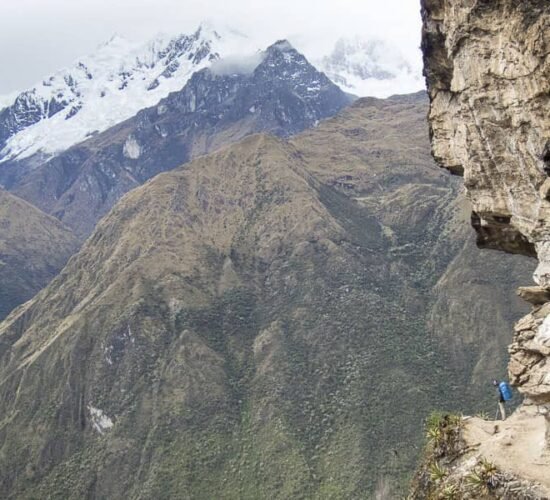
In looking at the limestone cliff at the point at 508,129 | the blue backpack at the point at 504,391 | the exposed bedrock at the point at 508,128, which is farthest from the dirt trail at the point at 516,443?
the blue backpack at the point at 504,391

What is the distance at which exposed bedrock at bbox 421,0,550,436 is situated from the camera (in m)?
35.6

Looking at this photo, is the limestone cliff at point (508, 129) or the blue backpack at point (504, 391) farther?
the blue backpack at point (504, 391)

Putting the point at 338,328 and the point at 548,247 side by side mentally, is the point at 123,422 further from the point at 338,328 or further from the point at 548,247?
the point at 548,247

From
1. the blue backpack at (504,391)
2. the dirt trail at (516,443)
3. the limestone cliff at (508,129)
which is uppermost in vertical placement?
the limestone cliff at (508,129)

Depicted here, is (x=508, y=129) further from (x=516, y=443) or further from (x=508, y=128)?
(x=516, y=443)

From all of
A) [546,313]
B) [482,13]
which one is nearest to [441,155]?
[482,13]

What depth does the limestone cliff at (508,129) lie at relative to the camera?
3553 cm

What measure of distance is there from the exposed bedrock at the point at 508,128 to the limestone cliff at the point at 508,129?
54mm

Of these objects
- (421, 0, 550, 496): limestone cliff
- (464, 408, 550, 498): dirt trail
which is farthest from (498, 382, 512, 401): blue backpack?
(421, 0, 550, 496): limestone cliff

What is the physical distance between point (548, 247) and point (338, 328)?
6157 inches

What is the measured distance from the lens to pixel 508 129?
3894cm

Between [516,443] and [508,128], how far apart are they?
17.3 m

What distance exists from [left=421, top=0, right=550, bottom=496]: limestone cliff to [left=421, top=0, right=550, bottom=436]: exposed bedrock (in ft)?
0.18

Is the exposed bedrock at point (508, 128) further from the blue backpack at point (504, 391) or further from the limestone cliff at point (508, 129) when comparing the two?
the blue backpack at point (504, 391)
